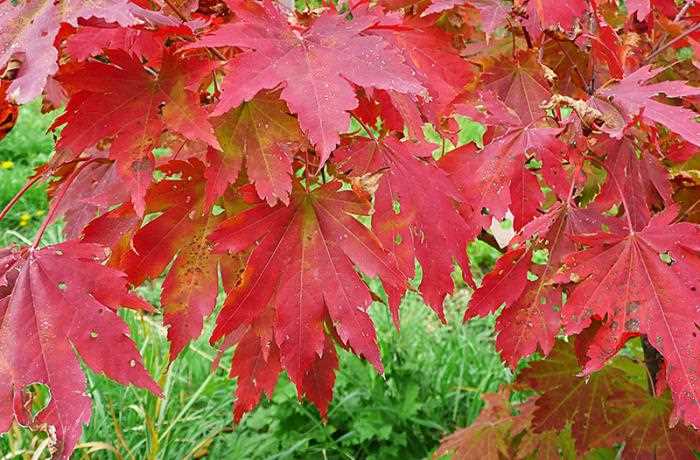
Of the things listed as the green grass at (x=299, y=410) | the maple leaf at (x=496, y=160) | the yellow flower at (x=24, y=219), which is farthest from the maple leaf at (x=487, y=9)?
the yellow flower at (x=24, y=219)

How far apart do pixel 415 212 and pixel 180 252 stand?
0.31 m

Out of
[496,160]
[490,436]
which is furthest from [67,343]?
[490,436]

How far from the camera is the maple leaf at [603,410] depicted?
1455mm

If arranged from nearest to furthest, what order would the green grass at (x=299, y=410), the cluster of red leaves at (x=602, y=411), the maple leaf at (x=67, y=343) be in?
1. the maple leaf at (x=67, y=343)
2. the cluster of red leaves at (x=602, y=411)
3. the green grass at (x=299, y=410)

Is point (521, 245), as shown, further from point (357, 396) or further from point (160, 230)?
point (357, 396)

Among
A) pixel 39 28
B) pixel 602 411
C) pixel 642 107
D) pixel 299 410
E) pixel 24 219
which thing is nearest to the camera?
pixel 39 28

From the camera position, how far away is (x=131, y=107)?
0.92 meters

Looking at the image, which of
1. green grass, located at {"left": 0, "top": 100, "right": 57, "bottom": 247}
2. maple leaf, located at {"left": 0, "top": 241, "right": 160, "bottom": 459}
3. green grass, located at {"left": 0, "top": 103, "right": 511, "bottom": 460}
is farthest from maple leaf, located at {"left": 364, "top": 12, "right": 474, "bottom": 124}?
green grass, located at {"left": 0, "top": 100, "right": 57, "bottom": 247}

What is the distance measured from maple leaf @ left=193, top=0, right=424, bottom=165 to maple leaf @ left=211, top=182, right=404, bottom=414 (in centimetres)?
16

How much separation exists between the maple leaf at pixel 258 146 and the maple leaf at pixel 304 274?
6cm

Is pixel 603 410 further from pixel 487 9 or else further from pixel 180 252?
pixel 180 252

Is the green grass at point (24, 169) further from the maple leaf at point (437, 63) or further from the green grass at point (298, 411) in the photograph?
the maple leaf at point (437, 63)

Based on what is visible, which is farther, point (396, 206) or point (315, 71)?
point (396, 206)

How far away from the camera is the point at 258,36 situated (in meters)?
0.85
